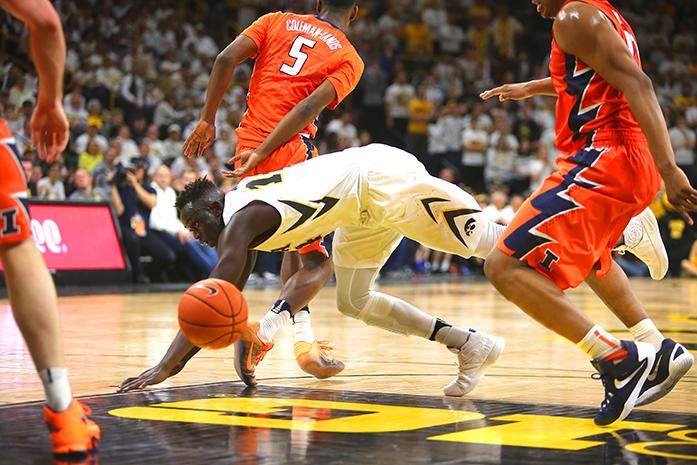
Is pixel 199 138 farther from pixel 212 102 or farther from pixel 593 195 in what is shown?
pixel 593 195

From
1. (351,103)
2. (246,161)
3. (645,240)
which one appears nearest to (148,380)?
(246,161)

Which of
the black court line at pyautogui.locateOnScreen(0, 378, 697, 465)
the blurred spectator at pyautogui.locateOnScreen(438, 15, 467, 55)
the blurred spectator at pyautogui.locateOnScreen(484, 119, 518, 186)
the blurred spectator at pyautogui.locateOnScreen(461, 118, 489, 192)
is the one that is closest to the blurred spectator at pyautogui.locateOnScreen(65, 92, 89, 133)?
the blurred spectator at pyautogui.locateOnScreen(461, 118, 489, 192)

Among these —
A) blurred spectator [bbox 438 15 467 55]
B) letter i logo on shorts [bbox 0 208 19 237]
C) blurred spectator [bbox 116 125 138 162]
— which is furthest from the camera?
blurred spectator [bbox 438 15 467 55]

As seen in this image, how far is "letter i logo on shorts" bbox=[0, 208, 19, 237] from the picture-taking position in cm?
363

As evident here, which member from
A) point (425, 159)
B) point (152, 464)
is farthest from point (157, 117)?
point (152, 464)

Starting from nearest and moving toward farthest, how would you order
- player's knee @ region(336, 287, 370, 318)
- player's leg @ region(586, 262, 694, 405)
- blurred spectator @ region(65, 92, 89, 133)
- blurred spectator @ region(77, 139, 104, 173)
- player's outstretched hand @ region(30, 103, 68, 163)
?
player's outstretched hand @ region(30, 103, 68, 163), player's leg @ region(586, 262, 694, 405), player's knee @ region(336, 287, 370, 318), blurred spectator @ region(77, 139, 104, 173), blurred spectator @ region(65, 92, 89, 133)

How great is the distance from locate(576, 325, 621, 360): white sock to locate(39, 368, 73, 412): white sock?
2026mm

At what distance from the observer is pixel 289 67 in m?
6.45

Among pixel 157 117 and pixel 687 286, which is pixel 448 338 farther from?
pixel 157 117

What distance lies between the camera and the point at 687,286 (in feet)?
55.6

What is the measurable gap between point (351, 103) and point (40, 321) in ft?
63.2

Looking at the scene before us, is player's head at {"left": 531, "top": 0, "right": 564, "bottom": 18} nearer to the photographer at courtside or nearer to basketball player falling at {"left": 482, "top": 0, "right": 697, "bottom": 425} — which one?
basketball player falling at {"left": 482, "top": 0, "right": 697, "bottom": 425}

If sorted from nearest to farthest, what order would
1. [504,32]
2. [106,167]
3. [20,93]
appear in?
[106,167], [20,93], [504,32]

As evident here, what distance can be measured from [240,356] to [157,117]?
544 inches
